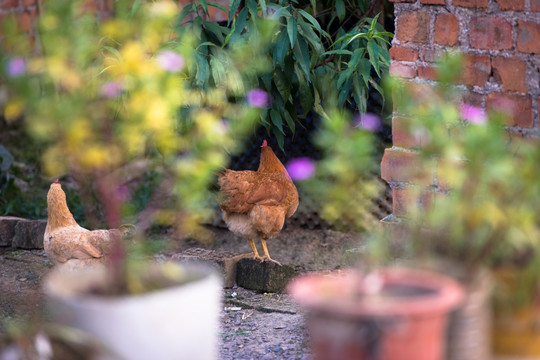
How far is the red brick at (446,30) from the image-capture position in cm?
233

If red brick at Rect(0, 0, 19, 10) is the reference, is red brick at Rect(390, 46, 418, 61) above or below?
below

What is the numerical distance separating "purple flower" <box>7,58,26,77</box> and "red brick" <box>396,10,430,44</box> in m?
1.35

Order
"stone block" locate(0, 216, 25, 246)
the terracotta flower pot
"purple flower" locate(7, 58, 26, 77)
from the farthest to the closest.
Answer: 1. "stone block" locate(0, 216, 25, 246)
2. "purple flower" locate(7, 58, 26, 77)
3. the terracotta flower pot

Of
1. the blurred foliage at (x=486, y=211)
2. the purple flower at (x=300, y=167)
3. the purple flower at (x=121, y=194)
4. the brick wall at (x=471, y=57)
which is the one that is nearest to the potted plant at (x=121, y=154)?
the purple flower at (x=121, y=194)

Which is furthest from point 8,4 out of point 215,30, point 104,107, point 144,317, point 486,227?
point 486,227

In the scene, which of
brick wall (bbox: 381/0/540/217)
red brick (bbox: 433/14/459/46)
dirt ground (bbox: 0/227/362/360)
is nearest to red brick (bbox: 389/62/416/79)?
brick wall (bbox: 381/0/540/217)

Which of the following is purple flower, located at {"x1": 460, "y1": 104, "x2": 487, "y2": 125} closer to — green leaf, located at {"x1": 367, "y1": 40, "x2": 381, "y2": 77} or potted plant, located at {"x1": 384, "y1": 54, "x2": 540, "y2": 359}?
potted plant, located at {"x1": 384, "y1": 54, "x2": 540, "y2": 359}

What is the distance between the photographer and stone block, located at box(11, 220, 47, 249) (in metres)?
4.56

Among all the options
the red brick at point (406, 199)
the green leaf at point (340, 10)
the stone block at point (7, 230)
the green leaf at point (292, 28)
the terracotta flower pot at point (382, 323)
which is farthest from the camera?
the stone block at point (7, 230)

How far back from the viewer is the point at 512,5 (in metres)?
2.21

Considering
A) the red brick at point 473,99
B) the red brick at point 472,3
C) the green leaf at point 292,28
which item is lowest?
the red brick at point 473,99

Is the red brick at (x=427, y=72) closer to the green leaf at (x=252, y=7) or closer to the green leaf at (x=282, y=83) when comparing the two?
the green leaf at (x=252, y=7)

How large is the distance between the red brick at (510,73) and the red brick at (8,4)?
15.5 feet

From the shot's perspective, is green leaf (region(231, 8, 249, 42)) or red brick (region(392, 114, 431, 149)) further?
green leaf (region(231, 8, 249, 42))
